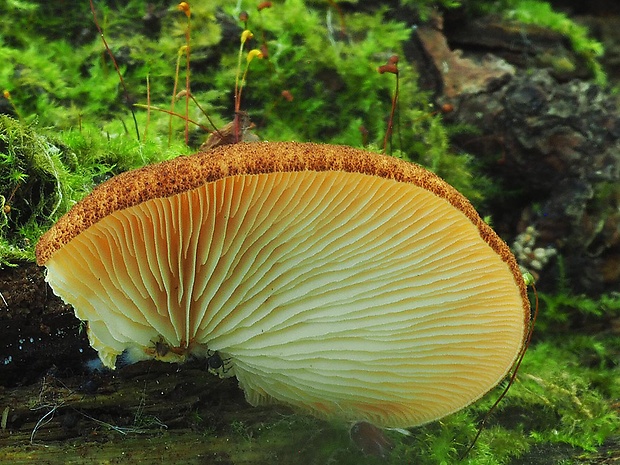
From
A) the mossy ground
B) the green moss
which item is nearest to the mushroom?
the mossy ground

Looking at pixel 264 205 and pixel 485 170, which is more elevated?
pixel 264 205

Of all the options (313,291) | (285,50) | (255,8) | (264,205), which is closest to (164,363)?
(313,291)

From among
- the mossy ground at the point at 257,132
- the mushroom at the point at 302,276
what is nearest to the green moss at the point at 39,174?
the mossy ground at the point at 257,132

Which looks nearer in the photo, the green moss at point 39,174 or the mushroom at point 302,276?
the mushroom at point 302,276

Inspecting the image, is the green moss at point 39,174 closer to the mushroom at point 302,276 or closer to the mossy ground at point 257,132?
the mossy ground at point 257,132

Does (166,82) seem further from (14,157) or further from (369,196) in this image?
(369,196)
